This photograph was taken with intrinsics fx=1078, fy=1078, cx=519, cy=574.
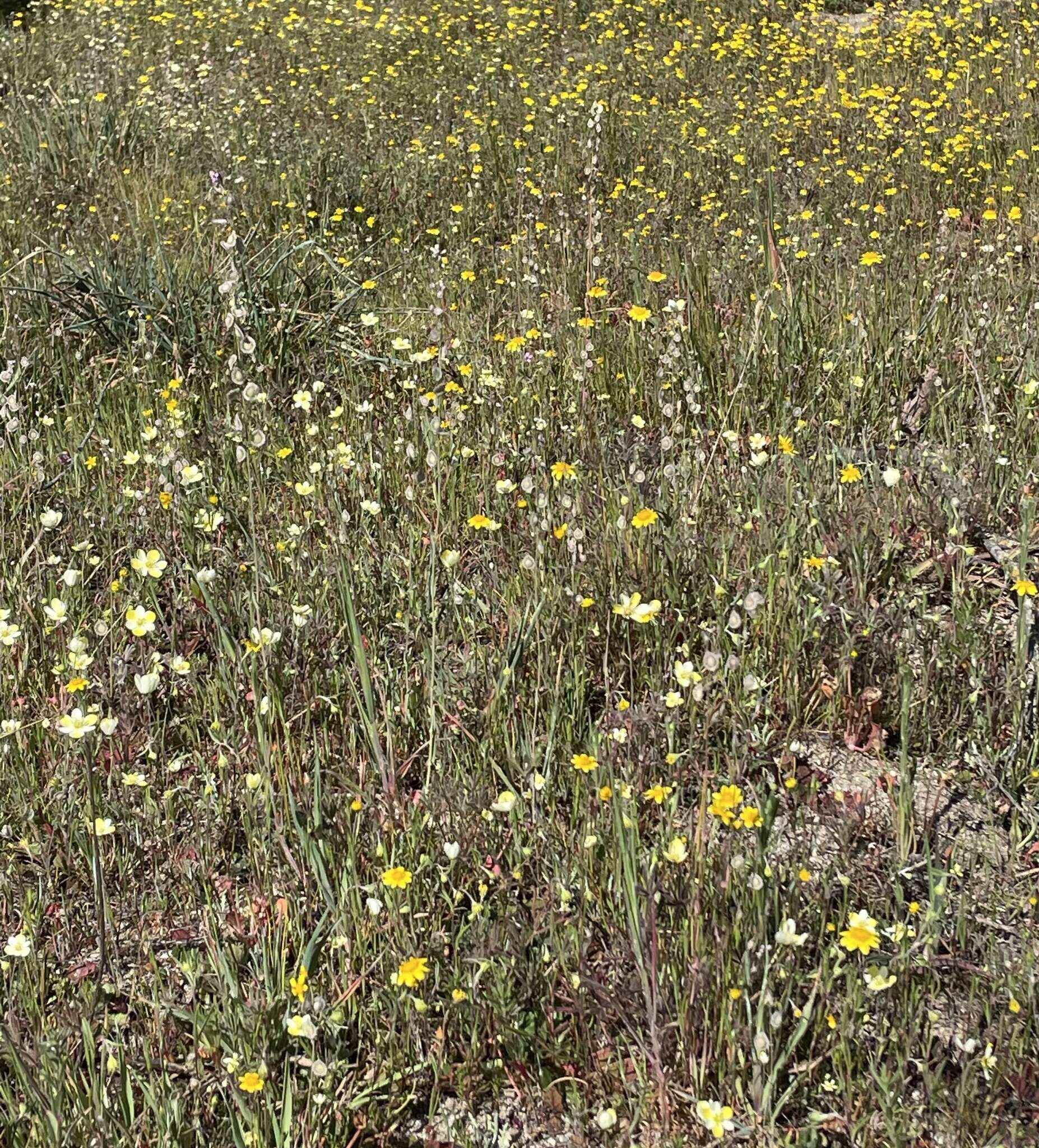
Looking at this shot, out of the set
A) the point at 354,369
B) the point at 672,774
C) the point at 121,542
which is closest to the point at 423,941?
the point at 672,774

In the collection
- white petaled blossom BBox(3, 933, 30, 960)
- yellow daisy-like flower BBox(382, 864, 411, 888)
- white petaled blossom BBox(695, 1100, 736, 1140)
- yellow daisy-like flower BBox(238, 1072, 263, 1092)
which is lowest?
white petaled blossom BBox(695, 1100, 736, 1140)

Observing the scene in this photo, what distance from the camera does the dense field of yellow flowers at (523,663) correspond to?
6.40 feet

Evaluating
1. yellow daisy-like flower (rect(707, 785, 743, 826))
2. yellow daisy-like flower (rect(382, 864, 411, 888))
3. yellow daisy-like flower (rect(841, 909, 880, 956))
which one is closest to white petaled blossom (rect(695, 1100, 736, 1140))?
yellow daisy-like flower (rect(841, 909, 880, 956))

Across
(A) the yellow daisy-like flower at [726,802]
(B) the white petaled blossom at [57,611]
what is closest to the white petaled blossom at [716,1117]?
(A) the yellow daisy-like flower at [726,802]

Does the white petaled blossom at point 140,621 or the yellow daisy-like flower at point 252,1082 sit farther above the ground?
the white petaled blossom at point 140,621

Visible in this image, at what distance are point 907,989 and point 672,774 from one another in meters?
0.67

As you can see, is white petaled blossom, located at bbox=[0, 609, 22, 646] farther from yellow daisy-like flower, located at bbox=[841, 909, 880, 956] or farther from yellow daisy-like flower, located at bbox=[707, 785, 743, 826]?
yellow daisy-like flower, located at bbox=[841, 909, 880, 956]

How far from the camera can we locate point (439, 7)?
9984 millimetres

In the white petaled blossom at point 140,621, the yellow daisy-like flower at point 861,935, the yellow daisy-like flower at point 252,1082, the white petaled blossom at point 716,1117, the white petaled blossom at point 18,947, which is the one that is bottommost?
the white petaled blossom at point 716,1117

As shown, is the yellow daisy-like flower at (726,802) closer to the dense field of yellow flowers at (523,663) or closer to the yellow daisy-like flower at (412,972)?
the dense field of yellow flowers at (523,663)

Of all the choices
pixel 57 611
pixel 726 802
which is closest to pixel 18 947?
pixel 57 611

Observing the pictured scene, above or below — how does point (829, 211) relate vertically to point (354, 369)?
above

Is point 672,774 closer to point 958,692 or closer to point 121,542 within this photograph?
point 958,692

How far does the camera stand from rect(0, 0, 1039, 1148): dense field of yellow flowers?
6.40ft
